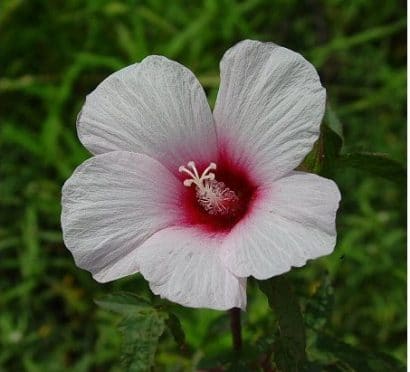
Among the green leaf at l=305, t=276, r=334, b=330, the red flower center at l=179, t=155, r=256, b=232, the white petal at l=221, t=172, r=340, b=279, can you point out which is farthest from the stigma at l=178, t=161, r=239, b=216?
the green leaf at l=305, t=276, r=334, b=330

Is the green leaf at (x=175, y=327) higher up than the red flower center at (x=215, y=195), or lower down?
lower down

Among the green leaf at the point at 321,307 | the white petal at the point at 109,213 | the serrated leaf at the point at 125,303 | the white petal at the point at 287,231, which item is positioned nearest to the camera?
the white petal at the point at 287,231

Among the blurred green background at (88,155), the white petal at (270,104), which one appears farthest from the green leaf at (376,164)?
the blurred green background at (88,155)

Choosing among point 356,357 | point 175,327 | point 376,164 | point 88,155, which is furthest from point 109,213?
point 88,155

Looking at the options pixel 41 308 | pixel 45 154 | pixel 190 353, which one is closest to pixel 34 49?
pixel 45 154

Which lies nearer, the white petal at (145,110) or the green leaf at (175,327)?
the white petal at (145,110)

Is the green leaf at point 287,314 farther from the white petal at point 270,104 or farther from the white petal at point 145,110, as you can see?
the white petal at point 145,110

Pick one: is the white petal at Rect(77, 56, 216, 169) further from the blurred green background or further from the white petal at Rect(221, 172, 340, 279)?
the blurred green background
